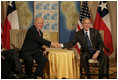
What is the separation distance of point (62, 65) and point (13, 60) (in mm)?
1027

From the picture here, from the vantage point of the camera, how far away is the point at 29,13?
661 cm

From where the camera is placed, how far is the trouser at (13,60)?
11.7 ft

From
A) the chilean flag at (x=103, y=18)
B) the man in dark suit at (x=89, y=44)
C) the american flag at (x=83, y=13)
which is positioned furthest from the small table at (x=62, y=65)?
the chilean flag at (x=103, y=18)

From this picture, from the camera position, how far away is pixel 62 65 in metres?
3.88

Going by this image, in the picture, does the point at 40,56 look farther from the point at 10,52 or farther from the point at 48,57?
the point at 10,52

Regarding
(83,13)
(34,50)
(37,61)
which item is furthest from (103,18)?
(37,61)

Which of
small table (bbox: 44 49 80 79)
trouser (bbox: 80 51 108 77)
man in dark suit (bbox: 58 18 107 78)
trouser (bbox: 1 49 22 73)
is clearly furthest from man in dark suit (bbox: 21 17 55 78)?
trouser (bbox: 80 51 108 77)

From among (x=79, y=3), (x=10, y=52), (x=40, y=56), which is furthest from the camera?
(x=79, y=3)

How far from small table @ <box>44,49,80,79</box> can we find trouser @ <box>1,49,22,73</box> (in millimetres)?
714

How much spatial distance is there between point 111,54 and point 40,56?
3.76m

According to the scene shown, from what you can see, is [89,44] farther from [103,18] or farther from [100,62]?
[103,18]

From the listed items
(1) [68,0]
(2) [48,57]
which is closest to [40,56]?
(2) [48,57]

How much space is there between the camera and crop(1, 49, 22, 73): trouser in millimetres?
3552

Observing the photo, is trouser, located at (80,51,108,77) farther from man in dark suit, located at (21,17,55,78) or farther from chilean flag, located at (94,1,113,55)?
chilean flag, located at (94,1,113,55)
